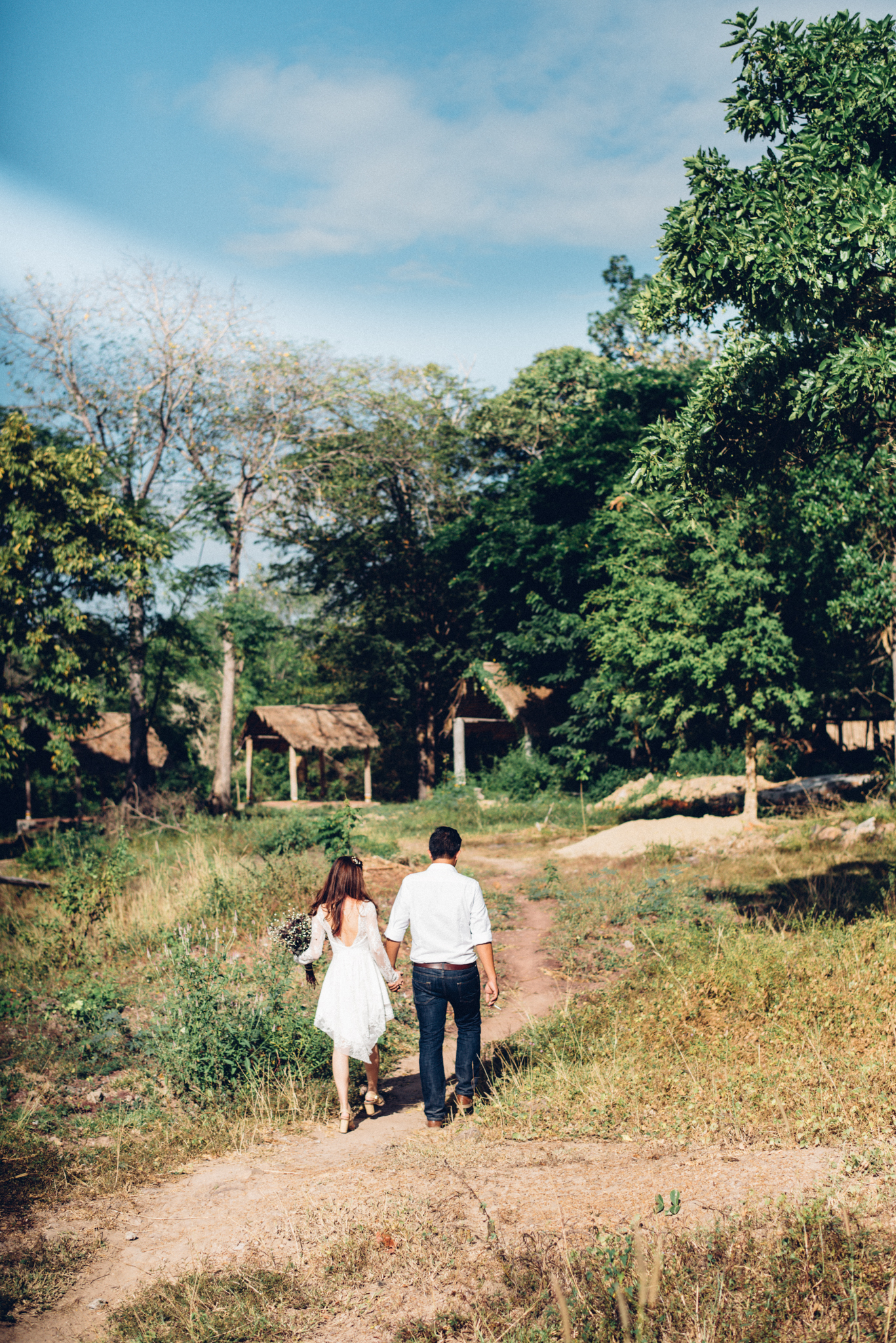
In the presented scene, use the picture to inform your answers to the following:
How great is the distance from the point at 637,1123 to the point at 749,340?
5895mm

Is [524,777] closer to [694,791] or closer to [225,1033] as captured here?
[694,791]

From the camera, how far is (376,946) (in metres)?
6.27

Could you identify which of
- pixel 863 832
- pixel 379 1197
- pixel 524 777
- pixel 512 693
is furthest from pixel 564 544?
pixel 379 1197

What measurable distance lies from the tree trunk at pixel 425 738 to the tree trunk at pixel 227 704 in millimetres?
7435

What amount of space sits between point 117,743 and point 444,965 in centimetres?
2955

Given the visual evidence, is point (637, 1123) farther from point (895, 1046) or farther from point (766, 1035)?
point (895, 1046)

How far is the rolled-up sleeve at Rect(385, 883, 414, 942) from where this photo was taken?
591 cm

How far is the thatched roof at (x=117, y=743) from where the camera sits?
3216cm

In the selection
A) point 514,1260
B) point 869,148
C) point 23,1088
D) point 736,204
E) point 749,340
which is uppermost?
point 869,148

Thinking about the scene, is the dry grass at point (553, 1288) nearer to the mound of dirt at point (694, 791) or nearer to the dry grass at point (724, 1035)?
the dry grass at point (724, 1035)

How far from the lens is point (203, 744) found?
44.2 m

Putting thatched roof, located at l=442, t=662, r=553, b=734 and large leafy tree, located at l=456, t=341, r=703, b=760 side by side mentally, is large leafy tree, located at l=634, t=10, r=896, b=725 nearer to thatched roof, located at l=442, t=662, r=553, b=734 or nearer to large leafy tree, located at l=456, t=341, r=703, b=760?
large leafy tree, located at l=456, t=341, r=703, b=760

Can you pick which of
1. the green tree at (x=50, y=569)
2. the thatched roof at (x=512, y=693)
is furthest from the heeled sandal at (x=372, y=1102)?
the thatched roof at (x=512, y=693)

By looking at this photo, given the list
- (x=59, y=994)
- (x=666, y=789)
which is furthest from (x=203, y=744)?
(x=59, y=994)
